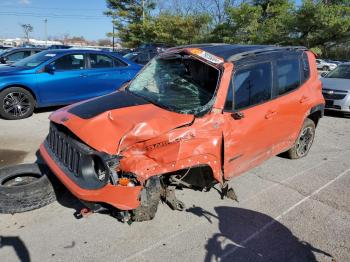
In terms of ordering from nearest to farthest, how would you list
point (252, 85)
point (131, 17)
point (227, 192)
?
point (227, 192) < point (252, 85) < point (131, 17)

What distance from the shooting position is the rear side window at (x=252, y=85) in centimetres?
383

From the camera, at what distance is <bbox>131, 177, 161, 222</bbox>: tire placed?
10.4 ft

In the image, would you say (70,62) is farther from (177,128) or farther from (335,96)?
(335,96)

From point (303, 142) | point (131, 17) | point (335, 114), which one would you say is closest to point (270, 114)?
point (303, 142)

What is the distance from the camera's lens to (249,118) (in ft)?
12.8

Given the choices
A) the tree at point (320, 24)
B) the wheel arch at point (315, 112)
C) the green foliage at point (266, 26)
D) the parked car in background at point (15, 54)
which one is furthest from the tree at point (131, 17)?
the wheel arch at point (315, 112)

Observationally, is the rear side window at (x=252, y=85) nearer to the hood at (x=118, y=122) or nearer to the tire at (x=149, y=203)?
the hood at (x=118, y=122)

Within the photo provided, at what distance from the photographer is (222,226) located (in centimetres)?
356

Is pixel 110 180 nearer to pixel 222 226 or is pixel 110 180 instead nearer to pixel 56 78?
pixel 222 226

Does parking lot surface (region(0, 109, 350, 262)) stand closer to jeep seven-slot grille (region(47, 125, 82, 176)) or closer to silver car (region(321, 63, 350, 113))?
jeep seven-slot grille (region(47, 125, 82, 176))

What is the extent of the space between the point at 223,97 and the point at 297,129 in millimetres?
1958

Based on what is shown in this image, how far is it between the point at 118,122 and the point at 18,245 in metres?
1.48

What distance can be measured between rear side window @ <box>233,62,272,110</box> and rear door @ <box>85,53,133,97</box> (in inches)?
208

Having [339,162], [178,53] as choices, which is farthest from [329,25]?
[178,53]
